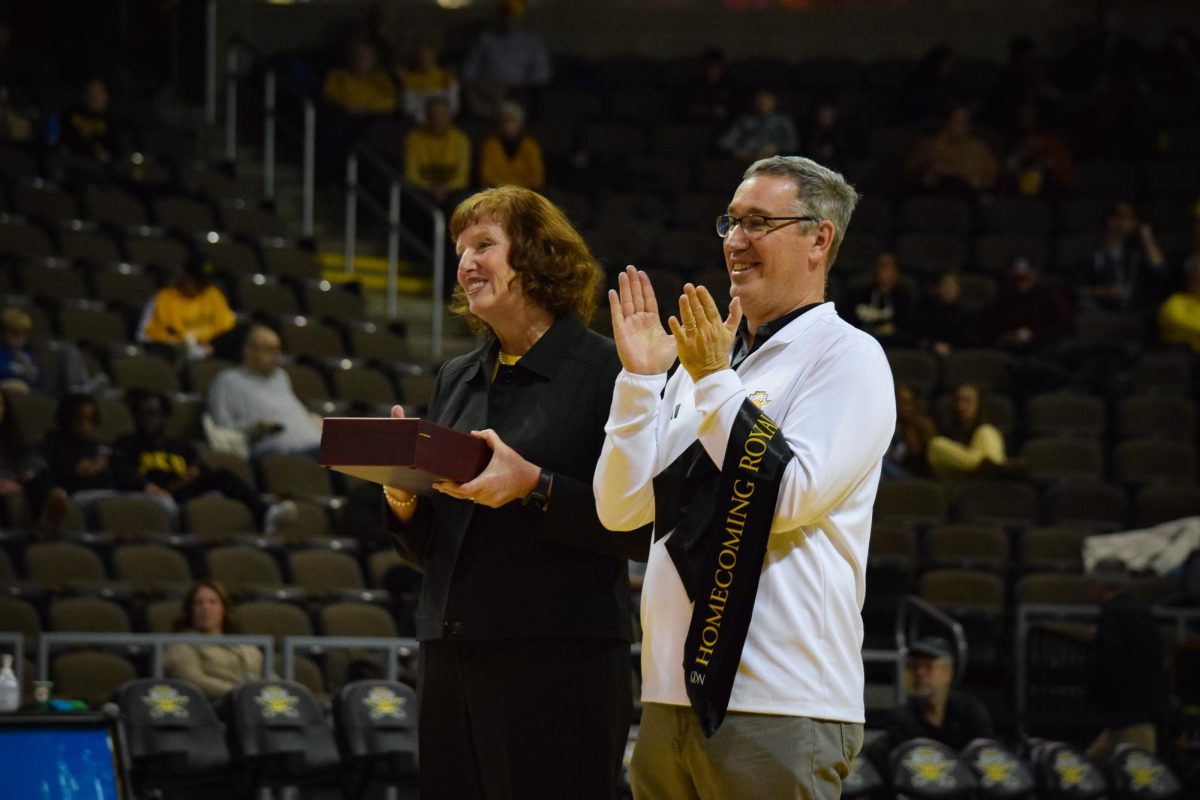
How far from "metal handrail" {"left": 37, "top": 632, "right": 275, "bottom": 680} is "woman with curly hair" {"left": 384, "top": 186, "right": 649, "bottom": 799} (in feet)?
12.6

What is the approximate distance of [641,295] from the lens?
278cm

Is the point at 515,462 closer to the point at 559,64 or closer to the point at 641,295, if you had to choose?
the point at 641,295

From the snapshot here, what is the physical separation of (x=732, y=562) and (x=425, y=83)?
1202 centimetres

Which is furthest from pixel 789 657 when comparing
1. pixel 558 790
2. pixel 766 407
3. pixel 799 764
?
pixel 558 790

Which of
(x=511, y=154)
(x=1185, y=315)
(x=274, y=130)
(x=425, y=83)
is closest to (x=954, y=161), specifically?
(x=1185, y=315)

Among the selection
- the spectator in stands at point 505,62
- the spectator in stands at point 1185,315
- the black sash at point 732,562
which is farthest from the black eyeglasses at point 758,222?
the spectator in stands at point 505,62

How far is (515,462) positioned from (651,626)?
1.26ft

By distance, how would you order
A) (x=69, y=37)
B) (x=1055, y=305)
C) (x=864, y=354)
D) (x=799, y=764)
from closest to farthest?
(x=799, y=764)
(x=864, y=354)
(x=1055, y=305)
(x=69, y=37)

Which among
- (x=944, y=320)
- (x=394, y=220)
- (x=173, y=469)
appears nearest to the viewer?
(x=173, y=469)

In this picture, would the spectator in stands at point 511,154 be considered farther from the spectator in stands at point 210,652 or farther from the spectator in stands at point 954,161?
the spectator in stands at point 210,652

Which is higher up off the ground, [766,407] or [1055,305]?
[1055,305]

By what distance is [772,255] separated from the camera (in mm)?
2805

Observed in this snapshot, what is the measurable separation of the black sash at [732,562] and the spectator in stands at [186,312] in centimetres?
797

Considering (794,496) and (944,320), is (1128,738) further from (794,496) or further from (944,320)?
(794,496)
